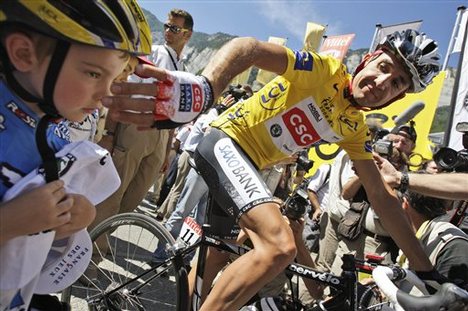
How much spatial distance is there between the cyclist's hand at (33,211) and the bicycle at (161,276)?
5.01ft

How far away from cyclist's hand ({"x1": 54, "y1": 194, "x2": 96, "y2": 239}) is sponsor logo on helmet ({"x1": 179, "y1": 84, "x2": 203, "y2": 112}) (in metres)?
0.39

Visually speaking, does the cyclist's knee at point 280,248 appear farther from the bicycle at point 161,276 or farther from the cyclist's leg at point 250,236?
the bicycle at point 161,276

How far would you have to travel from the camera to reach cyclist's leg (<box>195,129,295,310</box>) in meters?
1.99

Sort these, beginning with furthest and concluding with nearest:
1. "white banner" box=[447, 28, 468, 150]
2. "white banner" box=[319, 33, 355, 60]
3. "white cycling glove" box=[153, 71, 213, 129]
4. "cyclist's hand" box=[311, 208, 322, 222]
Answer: "white banner" box=[319, 33, 355, 60] → "white banner" box=[447, 28, 468, 150] → "cyclist's hand" box=[311, 208, 322, 222] → "white cycling glove" box=[153, 71, 213, 129]

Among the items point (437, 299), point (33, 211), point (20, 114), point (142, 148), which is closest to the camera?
point (33, 211)

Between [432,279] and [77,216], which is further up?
[77,216]

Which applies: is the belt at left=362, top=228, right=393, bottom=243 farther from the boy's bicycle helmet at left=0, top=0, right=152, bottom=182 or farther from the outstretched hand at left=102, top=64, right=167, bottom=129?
the boy's bicycle helmet at left=0, top=0, right=152, bottom=182

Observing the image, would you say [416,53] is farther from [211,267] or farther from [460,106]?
[460,106]

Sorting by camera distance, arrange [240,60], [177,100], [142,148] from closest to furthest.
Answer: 1. [177,100]
2. [240,60]
3. [142,148]

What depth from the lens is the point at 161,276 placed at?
2693mm

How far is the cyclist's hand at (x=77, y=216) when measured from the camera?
1.12m

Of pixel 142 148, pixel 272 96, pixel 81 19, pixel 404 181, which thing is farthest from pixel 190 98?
pixel 142 148

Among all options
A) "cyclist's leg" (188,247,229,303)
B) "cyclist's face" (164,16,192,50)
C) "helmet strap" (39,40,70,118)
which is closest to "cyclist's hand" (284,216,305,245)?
"cyclist's leg" (188,247,229,303)

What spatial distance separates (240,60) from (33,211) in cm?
99
